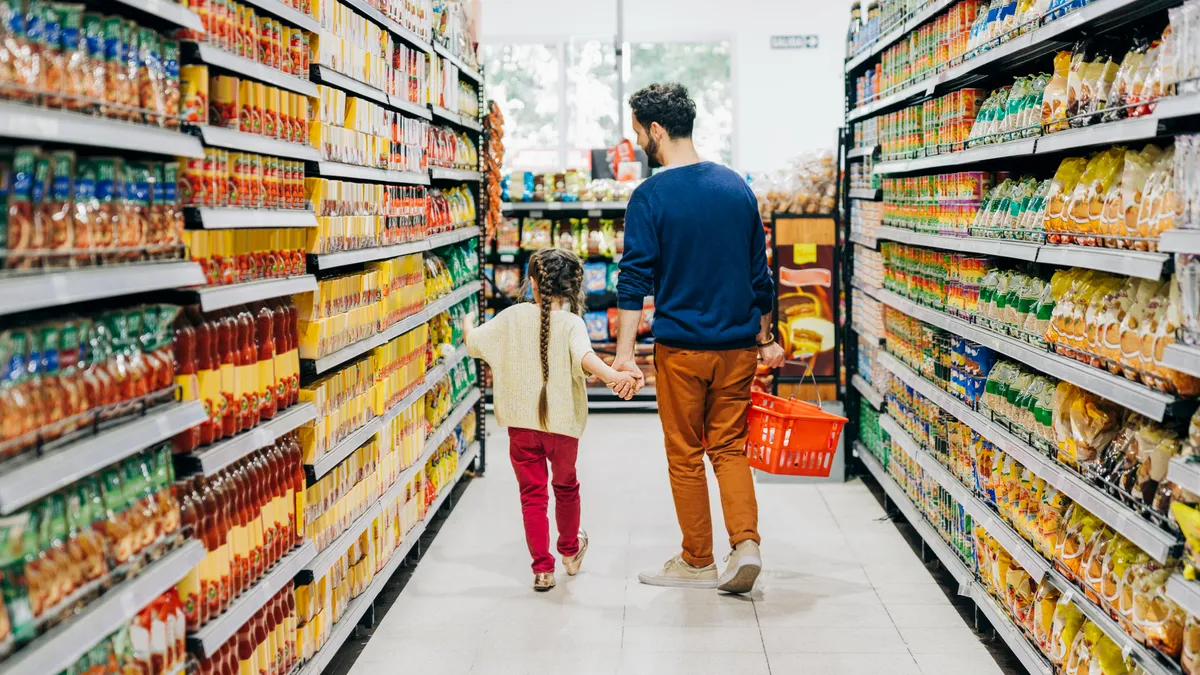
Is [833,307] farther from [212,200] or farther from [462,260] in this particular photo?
[212,200]

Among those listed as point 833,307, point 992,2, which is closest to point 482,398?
point 833,307

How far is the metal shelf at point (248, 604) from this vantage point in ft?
8.09

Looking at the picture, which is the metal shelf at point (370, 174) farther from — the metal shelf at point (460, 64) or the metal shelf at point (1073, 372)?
the metal shelf at point (1073, 372)

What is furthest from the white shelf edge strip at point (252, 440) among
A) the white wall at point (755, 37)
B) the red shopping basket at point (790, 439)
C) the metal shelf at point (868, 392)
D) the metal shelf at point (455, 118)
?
the white wall at point (755, 37)

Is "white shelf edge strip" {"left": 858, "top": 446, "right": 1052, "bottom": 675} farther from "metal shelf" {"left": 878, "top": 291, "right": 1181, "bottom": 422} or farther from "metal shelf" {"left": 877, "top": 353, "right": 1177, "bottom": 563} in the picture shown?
"metal shelf" {"left": 878, "top": 291, "right": 1181, "bottom": 422}

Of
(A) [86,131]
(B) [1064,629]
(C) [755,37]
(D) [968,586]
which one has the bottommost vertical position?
(D) [968,586]

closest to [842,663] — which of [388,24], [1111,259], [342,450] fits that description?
[1111,259]

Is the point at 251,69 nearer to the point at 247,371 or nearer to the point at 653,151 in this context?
the point at 247,371

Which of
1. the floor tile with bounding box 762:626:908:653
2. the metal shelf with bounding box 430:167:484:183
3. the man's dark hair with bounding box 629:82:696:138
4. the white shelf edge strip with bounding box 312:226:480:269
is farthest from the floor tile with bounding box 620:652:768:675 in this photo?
the metal shelf with bounding box 430:167:484:183

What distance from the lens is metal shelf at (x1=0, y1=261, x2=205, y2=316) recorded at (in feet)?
5.66

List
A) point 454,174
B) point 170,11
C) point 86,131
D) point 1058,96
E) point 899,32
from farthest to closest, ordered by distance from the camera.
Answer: point 454,174 → point 899,32 → point 1058,96 → point 170,11 → point 86,131

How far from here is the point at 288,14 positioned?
119 inches

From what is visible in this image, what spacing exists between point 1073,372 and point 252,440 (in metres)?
2.12

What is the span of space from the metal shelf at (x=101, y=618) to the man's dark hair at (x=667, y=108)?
2684 millimetres
